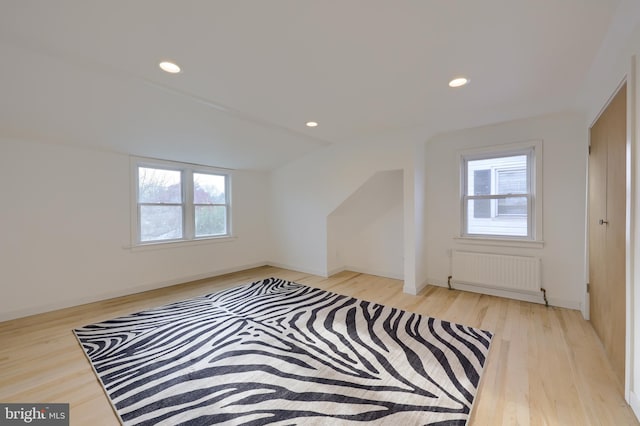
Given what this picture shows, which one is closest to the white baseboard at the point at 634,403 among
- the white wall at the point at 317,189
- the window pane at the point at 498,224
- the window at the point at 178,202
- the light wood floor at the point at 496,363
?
the light wood floor at the point at 496,363

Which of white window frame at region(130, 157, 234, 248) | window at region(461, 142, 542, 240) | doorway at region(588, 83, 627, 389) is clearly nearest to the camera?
doorway at region(588, 83, 627, 389)

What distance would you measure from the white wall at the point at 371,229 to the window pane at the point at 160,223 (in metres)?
2.69

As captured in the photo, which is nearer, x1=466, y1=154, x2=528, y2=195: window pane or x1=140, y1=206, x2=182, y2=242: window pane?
x1=466, y1=154, x2=528, y2=195: window pane

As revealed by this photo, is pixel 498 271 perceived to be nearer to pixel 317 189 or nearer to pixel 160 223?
pixel 317 189

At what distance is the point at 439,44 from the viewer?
6.03 feet

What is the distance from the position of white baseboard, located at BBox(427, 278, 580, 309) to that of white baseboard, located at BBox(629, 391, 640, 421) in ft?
6.25

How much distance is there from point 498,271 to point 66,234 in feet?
19.0

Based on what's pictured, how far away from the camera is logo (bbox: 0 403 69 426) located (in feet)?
5.15

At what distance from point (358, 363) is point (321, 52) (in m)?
2.52

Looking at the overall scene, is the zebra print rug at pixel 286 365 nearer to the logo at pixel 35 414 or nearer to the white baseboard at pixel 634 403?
the logo at pixel 35 414

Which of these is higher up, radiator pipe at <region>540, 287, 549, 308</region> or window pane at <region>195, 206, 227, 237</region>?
window pane at <region>195, 206, 227, 237</region>

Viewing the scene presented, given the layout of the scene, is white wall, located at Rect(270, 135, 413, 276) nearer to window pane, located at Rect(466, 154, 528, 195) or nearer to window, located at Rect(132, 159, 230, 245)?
window pane, located at Rect(466, 154, 528, 195)

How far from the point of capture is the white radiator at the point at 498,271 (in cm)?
332

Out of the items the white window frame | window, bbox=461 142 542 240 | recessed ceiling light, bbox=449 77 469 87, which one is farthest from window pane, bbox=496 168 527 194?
the white window frame
